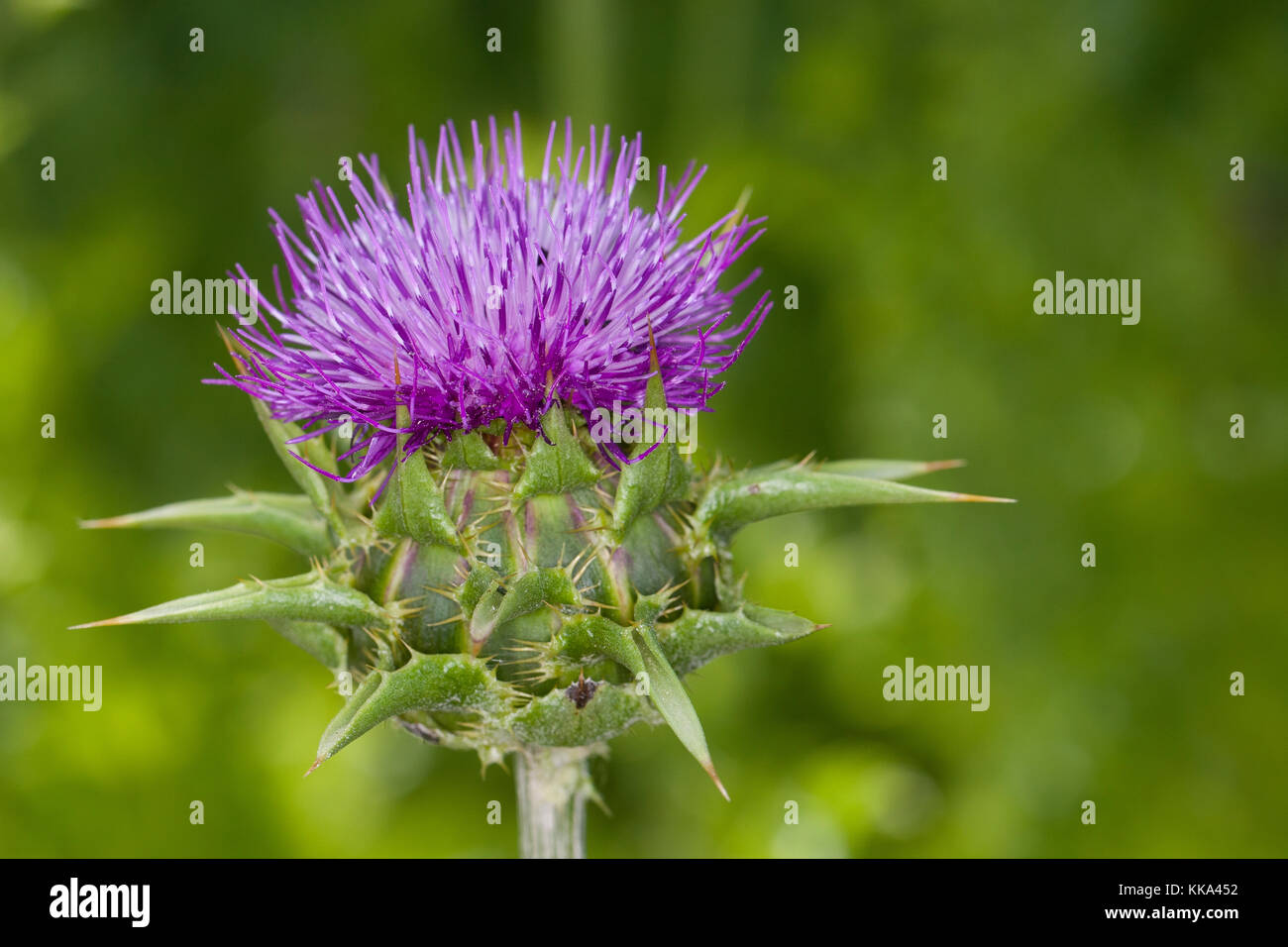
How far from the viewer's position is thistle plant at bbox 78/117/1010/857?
2.36m

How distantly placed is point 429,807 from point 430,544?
2.18 m

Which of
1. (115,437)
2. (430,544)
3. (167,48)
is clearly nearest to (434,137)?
(167,48)

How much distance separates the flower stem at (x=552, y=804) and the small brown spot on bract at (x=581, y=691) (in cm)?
38

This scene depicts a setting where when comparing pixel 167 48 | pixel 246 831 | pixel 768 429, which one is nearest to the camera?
pixel 246 831

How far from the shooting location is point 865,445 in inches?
182

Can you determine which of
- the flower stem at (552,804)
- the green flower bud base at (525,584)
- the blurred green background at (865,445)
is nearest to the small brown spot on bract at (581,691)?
the green flower bud base at (525,584)

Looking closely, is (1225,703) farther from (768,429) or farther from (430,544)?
(430,544)

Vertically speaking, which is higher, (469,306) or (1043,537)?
(469,306)

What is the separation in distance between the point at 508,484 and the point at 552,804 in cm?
78

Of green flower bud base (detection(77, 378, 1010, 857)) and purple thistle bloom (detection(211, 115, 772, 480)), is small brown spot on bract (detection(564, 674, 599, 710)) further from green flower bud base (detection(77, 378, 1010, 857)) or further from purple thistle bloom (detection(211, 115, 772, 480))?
purple thistle bloom (detection(211, 115, 772, 480))

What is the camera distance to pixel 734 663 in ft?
14.4

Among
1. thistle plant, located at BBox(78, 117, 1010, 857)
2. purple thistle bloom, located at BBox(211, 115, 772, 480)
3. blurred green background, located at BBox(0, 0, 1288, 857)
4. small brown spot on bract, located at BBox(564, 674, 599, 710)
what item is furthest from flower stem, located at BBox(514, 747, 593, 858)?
blurred green background, located at BBox(0, 0, 1288, 857)

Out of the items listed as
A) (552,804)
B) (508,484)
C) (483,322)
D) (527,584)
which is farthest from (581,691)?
(483,322)

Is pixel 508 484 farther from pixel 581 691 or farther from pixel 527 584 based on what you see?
pixel 581 691
